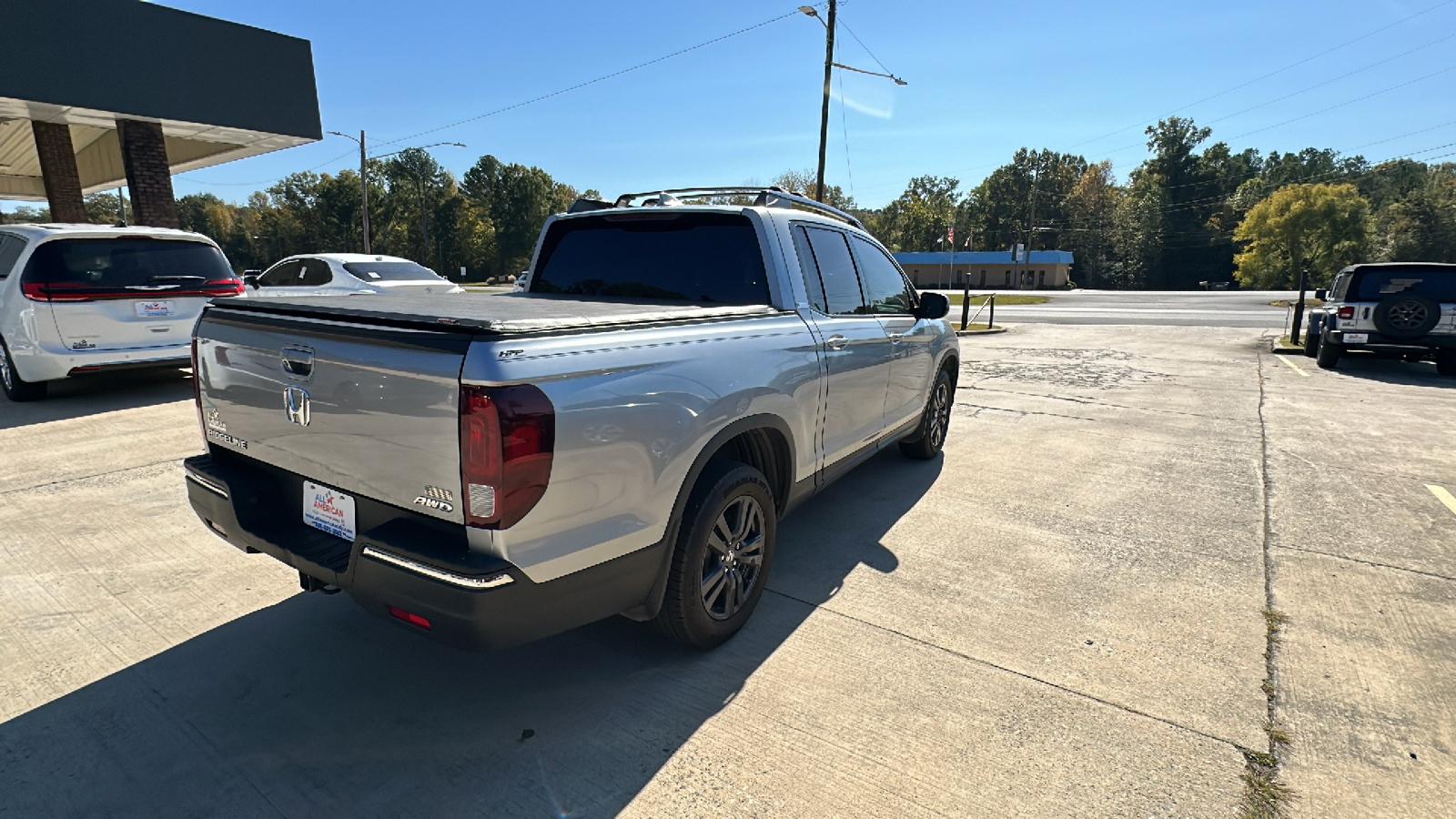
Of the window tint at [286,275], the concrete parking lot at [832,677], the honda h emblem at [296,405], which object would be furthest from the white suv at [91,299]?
the honda h emblem at [296,405]

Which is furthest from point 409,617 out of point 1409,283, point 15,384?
point 1409,283

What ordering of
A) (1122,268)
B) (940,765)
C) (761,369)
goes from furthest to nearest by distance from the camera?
(1122,268)
(761,369)
(940,765)

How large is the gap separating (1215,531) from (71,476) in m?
7.70

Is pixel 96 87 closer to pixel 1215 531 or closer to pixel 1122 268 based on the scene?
pixel 1215 531

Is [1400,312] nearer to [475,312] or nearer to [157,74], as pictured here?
[475,312]

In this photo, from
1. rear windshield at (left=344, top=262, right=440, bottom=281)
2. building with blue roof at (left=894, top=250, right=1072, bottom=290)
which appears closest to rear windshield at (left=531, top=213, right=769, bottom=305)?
rear windshield at (left=344, top=262, right=440, bottom=281)

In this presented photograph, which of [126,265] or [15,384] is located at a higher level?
[126,265]

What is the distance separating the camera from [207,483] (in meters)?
2.76

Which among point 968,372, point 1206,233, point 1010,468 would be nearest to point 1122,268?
point 1206,233

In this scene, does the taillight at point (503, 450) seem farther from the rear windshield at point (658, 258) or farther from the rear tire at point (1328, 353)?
the rear tire at point (1328, 353)

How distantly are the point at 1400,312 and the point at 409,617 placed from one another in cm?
1364

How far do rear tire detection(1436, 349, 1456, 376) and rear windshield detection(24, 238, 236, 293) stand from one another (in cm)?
1618

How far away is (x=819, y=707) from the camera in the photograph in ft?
8.54

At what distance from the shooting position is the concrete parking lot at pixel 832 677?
2184 millimetres
